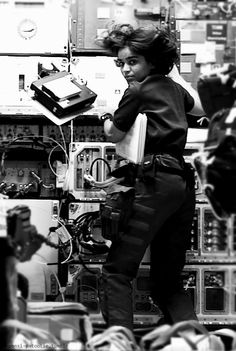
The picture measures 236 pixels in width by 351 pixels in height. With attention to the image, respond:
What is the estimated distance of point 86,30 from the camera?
14.0ft

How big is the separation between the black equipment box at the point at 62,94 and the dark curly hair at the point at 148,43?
1.48 feet

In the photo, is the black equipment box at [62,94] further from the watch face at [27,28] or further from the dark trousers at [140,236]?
the dark trousers at [140,236]

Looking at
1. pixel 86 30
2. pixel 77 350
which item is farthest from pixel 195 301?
pixel 86 30

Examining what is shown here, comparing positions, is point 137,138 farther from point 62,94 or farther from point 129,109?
point 62,94

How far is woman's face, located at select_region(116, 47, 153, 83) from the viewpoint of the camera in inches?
135

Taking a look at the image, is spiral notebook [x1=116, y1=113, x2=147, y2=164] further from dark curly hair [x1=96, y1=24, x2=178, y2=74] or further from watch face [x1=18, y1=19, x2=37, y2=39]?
watch face [x1=18, y1=19, x2=37, y2=39]

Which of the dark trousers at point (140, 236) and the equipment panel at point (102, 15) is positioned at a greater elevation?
the equipment panel at point (102, 15)

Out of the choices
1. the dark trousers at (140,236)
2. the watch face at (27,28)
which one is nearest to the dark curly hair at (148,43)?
the dark trousers at (140,236)

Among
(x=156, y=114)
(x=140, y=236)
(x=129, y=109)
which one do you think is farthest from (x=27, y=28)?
(x=140, y=236)

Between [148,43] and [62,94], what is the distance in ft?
2.35

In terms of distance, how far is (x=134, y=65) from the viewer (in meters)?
3.45

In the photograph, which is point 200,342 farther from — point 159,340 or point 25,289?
point 25,289

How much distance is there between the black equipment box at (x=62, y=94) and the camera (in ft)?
12.1

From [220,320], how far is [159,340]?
170 cm
